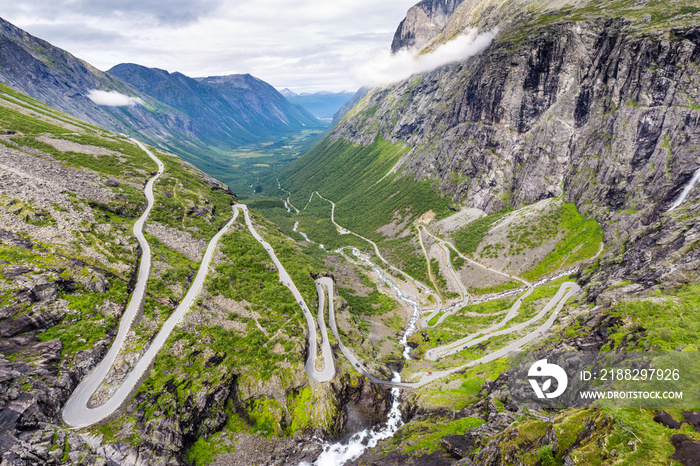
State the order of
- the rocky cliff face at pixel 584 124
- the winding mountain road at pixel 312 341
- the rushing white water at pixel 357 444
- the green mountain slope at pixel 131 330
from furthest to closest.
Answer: the rocky cliff face at pixel 584 124, the winding mountain road at pixel 312 341, the rushing white water at pixel 357 444, the green mountain slope at pixel 131 330

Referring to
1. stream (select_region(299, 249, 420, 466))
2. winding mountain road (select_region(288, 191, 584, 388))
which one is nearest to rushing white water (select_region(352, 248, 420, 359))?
winding mountain road (select_region(288, 191, 584, 388))

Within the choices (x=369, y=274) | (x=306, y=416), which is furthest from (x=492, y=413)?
(x=369, y=274)

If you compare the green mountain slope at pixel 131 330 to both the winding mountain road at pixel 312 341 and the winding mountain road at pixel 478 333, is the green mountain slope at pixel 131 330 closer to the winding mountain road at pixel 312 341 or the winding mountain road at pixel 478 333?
the winding mountain road at pixel 312 341

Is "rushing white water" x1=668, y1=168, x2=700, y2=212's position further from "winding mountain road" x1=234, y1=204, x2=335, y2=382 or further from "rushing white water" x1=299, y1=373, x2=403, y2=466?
"winding mountain road" x1=234, y1=204, x2=335, y2=382

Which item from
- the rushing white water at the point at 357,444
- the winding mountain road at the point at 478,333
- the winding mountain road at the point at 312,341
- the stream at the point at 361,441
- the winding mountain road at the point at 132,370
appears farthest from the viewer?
the winding mountain road at the point at 478,333

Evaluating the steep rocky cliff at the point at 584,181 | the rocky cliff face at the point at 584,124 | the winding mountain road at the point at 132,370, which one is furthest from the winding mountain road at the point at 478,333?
the rocky cliff face at the point at 584,124

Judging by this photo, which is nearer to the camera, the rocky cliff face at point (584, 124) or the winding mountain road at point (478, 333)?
the winding mountain road at point (478, 333)

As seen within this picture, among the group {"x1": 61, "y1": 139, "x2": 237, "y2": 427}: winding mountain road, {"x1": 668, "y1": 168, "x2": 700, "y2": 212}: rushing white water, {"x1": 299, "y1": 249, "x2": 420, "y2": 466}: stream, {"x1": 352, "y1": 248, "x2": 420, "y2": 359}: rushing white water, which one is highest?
{"x1": 668, "y1": 168, "x2": 700, "y2": 212}: rushing white water

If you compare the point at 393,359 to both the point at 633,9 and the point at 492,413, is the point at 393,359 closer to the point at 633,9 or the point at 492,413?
the point at 492,413
